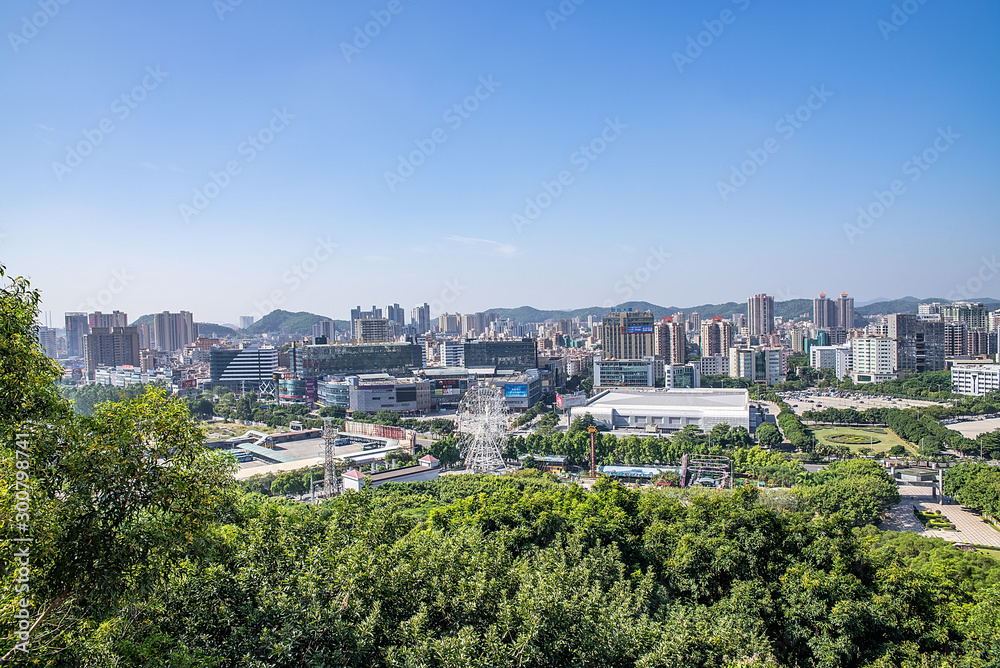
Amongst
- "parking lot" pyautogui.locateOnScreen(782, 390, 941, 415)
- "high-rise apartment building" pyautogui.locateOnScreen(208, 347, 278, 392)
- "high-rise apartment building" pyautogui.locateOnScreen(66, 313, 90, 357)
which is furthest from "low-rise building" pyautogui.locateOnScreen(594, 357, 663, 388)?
"high-rise apartment building" pyautogui.locateOnScreen(66, 313, 90, 357)

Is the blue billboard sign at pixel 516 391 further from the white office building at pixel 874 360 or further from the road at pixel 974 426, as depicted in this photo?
the white office building at pixel 874 360

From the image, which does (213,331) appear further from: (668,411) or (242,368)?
(668,411)

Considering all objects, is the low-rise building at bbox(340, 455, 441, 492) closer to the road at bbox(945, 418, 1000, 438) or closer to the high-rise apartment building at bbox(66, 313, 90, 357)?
the road at bbox(945, 418, 1000, 438)

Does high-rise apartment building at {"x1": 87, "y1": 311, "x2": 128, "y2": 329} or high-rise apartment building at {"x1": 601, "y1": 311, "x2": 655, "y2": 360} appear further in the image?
high-rise apartment building at {"x1": 87, "y1": 311, "x2": 128, "y2": 329}

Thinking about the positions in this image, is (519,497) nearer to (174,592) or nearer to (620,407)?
(174,592)

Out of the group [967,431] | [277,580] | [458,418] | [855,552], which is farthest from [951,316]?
[277,580]

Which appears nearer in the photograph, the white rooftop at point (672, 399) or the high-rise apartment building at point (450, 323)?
the white rooftop at point (672, 399)

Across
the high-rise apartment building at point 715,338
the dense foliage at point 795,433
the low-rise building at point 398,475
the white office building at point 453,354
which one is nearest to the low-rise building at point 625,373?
the dense foliage at point 795,433
